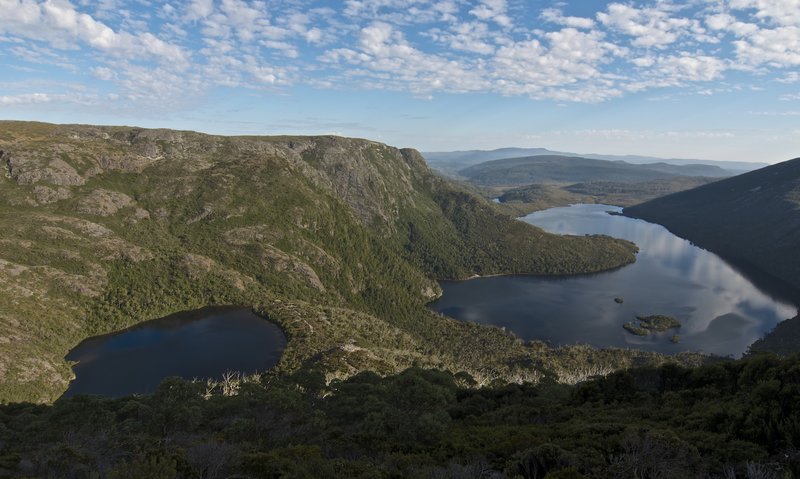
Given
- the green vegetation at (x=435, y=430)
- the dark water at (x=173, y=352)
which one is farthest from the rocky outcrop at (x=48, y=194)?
the green vegetation at (x=435, y=430)

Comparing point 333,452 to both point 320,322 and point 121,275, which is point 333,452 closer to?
point 320,322

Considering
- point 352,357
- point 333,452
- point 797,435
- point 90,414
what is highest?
point 797,435

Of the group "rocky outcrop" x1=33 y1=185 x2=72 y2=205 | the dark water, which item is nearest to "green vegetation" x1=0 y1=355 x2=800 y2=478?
the dark water

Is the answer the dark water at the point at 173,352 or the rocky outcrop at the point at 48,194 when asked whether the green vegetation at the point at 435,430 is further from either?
the rocky outcrop at the point at 48,194

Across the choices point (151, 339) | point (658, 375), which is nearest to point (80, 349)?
point (151, 339)

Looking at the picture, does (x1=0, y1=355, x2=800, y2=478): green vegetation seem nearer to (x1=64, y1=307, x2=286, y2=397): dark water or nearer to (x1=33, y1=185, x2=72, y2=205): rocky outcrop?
(x1=64, y1=307, x2=286, y2=397): dark water

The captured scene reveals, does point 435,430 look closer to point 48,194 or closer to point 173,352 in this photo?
point 173,352

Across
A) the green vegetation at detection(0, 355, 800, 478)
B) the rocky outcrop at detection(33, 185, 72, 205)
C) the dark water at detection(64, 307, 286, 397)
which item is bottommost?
the dark water at detection(64, 307, 286, 397)
